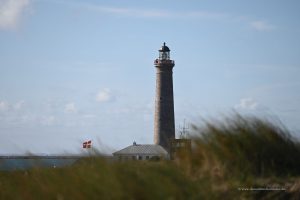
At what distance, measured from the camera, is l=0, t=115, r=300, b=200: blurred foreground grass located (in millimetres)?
5156

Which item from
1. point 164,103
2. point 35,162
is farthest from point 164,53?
point 35,162

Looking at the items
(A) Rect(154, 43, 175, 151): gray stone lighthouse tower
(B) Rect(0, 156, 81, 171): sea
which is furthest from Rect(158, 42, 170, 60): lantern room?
(B) Rect(0, 156, 81, 171): sea

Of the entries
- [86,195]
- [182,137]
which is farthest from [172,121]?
[86,195]

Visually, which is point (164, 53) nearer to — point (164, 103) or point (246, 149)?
point (164, 103)

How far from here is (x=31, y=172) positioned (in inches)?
292

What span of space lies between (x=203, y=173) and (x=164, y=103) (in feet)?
109

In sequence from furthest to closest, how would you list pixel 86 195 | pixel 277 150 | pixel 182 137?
pixel 182 137, pixel 277 150, pixel 86 195

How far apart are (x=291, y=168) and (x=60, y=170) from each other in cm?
307

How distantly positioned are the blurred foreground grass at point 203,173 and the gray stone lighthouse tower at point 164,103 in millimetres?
31621

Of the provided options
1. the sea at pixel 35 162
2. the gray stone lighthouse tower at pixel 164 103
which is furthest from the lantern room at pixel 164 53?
the sea at pixel 35 162

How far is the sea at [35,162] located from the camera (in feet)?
24.9

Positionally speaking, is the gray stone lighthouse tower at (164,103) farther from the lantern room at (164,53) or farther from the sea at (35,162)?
the sea at (35,162)

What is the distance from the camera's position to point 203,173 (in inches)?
253

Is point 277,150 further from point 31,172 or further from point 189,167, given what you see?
point 31,172
